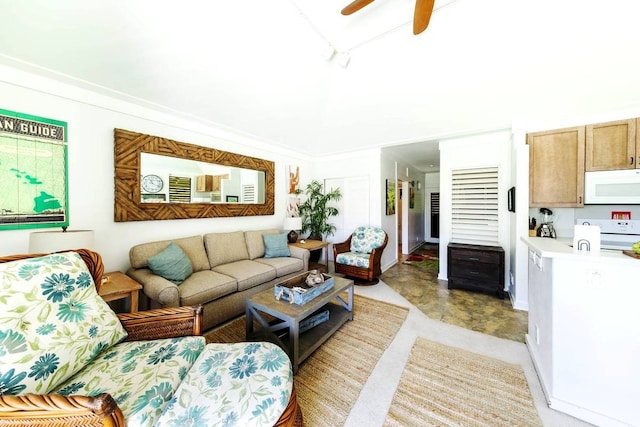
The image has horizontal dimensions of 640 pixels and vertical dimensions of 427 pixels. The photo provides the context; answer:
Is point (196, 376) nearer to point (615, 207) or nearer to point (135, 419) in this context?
point (135, 419)

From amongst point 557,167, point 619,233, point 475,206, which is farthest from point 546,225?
point 475,206

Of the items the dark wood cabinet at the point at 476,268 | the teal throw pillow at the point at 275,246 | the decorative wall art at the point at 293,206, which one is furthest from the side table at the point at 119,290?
the dark wood cabinet at the point at 476,268

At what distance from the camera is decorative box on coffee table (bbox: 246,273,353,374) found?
1.76m

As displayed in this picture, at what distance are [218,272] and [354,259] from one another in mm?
2033

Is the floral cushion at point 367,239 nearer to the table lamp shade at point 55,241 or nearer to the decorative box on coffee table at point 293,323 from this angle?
the decorative box on coffee table at point 293,323

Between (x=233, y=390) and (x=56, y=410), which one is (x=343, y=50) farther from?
(x=56, y=410)

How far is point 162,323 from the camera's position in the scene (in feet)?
4.68

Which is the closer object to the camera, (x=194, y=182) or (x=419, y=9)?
(x=419, y=9)

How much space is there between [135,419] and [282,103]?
3.40 meters

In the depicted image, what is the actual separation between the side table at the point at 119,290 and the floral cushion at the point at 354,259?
268 cm

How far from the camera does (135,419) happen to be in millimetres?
849

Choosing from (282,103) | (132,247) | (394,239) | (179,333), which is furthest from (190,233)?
(394,239)

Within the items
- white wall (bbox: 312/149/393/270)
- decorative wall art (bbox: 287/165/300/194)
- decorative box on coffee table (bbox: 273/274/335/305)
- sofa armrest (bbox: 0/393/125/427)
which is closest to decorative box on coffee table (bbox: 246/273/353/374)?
decorative box on coffee table (bbox: 273/274/335/305)

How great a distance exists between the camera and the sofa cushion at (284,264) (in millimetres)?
3087
